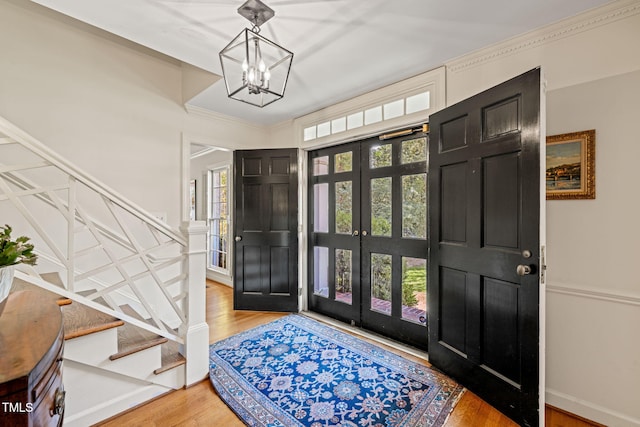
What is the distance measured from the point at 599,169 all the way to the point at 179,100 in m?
3.75

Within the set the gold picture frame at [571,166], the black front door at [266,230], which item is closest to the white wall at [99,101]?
the black front door at [266,230]

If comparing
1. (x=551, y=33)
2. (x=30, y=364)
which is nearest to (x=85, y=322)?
(x=30, y=364)

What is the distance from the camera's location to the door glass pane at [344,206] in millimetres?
3057

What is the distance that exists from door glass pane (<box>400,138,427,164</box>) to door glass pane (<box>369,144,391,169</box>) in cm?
16

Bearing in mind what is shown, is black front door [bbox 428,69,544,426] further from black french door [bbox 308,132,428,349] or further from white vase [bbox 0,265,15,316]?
white vase [bbox 0,265,15,316]

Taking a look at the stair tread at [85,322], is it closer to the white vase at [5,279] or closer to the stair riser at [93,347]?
the stair riser at [93,347]

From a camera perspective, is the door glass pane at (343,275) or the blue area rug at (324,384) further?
the door glass pane at (343,275)

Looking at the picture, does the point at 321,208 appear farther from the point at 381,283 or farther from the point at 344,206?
the point at 381,283

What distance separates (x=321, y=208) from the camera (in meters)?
3.36

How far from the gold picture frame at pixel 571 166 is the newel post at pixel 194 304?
2.44 m

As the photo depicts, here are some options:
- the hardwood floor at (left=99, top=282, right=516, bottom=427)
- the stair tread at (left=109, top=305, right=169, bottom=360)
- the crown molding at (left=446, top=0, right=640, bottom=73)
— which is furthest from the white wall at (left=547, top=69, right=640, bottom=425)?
the stair tread at (left=109, top=305, right=169, bottom=360)

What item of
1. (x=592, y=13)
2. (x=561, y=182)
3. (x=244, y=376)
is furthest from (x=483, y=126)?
(x=244, y=376)

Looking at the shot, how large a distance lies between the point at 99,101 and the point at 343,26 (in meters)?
2.41

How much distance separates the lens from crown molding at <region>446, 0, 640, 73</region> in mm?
1576
